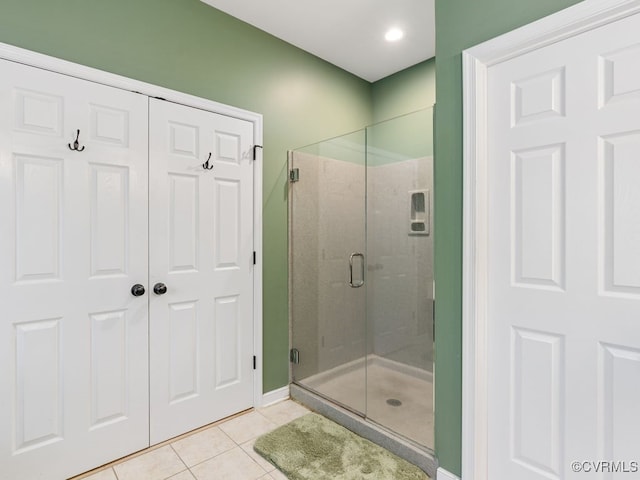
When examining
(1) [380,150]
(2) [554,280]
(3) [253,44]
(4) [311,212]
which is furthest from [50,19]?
(2) [554,280]

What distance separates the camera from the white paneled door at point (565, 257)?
126 cm

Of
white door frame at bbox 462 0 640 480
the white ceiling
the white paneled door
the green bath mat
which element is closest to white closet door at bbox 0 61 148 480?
the green bath mat

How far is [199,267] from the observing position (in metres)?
2.22

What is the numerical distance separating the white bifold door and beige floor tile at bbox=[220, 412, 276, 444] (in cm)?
9

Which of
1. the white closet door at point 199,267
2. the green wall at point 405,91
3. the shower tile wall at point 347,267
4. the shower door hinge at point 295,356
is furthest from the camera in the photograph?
the green wall at point 405,91

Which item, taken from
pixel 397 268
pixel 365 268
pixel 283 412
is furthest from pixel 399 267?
pixel 283 412

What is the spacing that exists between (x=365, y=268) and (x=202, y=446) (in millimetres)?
1562

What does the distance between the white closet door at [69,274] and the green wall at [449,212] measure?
1642 millimetres

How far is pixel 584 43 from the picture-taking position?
4.35 ft

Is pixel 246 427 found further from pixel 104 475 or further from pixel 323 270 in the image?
pixel 323 270

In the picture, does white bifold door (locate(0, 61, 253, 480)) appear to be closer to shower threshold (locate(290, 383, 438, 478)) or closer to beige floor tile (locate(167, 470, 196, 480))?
beige floor tile (locate(167, 470, 196, 480))

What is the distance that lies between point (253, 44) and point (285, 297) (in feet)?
6.21

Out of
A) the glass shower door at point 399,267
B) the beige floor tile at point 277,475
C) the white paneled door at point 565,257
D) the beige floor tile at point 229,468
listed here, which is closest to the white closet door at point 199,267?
the beige floor tile at point 229,468

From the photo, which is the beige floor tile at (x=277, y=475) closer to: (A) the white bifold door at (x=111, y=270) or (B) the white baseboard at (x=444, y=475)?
(A) the white bifold door at (x=111, y=270)
